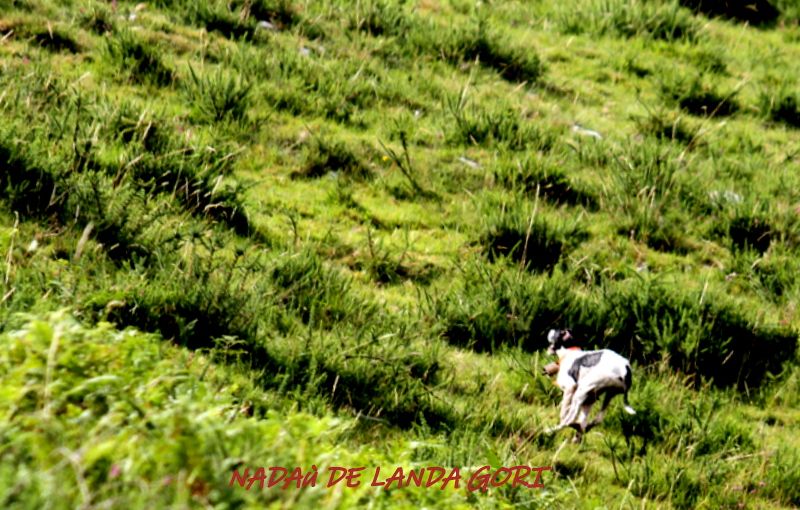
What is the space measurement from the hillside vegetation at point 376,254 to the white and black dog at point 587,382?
18cm

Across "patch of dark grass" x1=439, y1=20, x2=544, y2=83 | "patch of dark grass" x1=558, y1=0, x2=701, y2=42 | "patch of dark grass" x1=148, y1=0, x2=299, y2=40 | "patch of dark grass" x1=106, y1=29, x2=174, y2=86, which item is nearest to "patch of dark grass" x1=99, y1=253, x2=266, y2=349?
"patch of dark grass" x1=106, y1=29, x2=174, y2=86

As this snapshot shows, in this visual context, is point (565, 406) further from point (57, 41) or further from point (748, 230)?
point (57, 41)

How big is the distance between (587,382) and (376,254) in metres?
2.07

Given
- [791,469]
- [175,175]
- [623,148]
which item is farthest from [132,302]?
[623,148]

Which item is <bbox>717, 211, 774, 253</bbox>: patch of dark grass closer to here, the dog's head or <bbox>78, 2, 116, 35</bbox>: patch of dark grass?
the dog's head

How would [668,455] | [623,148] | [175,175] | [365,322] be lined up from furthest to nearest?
1. [623,148]
2. [175,175]
3. [365,322]
4. [668,455]

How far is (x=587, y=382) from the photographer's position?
507 cm

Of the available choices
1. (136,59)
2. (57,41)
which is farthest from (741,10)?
(57,41)

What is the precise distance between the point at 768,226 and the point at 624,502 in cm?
376

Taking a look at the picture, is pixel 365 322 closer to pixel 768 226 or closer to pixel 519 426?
pixel 519 426

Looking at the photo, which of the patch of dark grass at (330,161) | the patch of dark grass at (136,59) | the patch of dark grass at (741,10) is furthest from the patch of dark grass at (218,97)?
the patch of dark grass at (741,10)

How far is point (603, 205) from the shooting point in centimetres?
793

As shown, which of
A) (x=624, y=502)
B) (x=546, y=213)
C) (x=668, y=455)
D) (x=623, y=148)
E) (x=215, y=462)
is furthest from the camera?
(x=623, y=148)

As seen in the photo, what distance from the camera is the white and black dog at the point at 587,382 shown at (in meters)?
4.97
